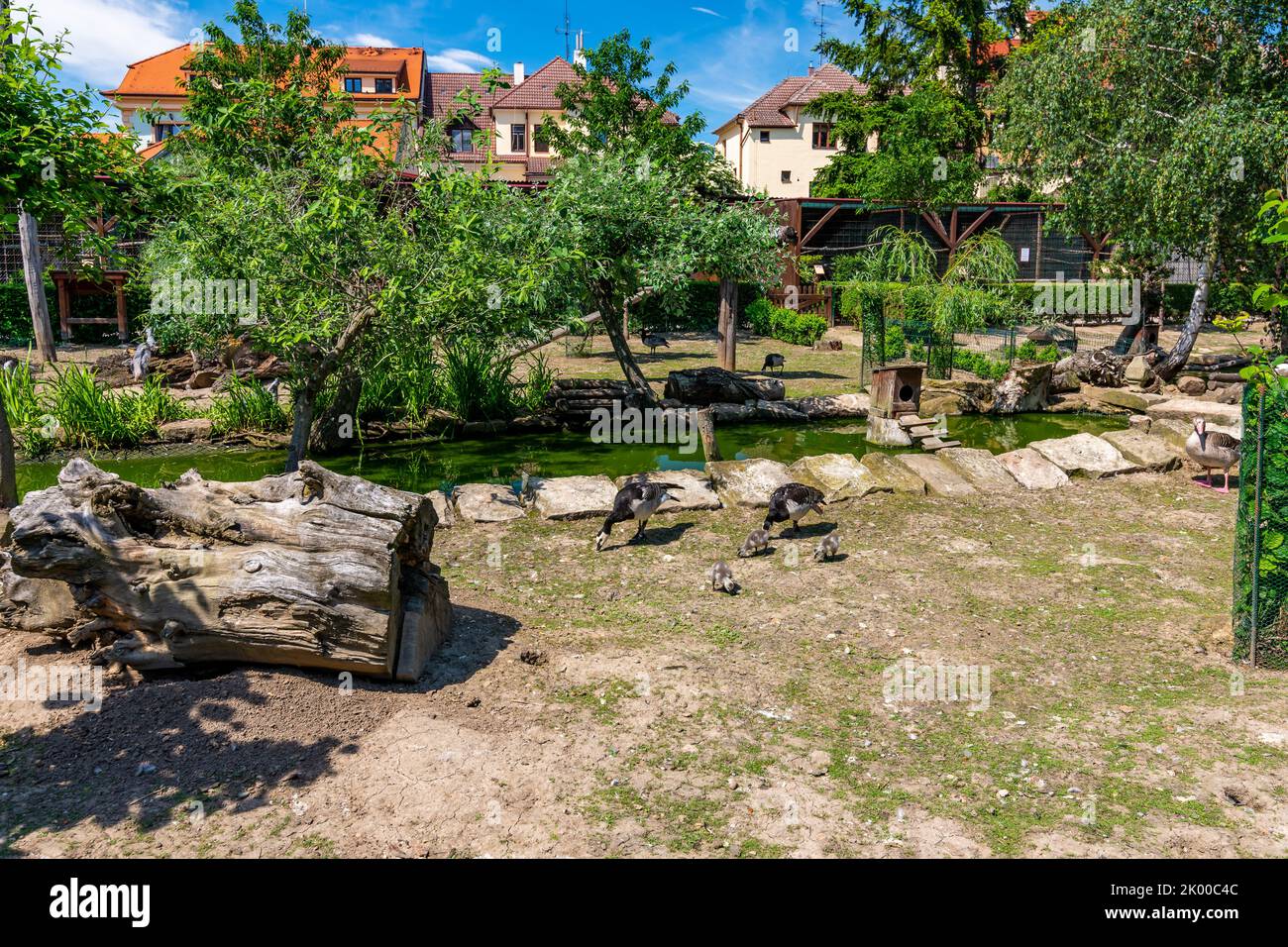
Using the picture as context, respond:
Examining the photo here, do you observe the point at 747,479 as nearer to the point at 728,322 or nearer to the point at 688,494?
the point at 688,494

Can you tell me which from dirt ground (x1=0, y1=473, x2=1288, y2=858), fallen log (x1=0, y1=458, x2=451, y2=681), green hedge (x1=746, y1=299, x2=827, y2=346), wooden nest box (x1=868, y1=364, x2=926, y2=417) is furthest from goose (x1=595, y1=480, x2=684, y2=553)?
green hedge (x1=746, y1=299, x2=827, y2=346)

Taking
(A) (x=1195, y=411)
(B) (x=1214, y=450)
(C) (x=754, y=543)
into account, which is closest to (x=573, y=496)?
(C) (x=754, y=543)

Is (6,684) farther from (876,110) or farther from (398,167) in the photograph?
(876,110)

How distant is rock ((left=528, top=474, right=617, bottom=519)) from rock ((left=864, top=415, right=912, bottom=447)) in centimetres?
612

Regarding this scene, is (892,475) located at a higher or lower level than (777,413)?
lower

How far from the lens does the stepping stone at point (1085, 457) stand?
13391 millimetres

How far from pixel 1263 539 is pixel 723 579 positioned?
4267 millimetres

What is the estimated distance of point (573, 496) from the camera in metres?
11.6

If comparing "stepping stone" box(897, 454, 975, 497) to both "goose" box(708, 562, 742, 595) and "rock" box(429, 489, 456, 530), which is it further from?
"rock" box(429, 489, 456, 530)

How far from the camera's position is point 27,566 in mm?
5930

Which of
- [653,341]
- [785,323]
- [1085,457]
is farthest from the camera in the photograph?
[785,323]

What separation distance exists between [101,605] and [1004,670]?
20.9 ft

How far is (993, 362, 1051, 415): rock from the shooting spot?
763 inches

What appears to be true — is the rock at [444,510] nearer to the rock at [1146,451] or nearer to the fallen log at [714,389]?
the fallen log at [714,389]
